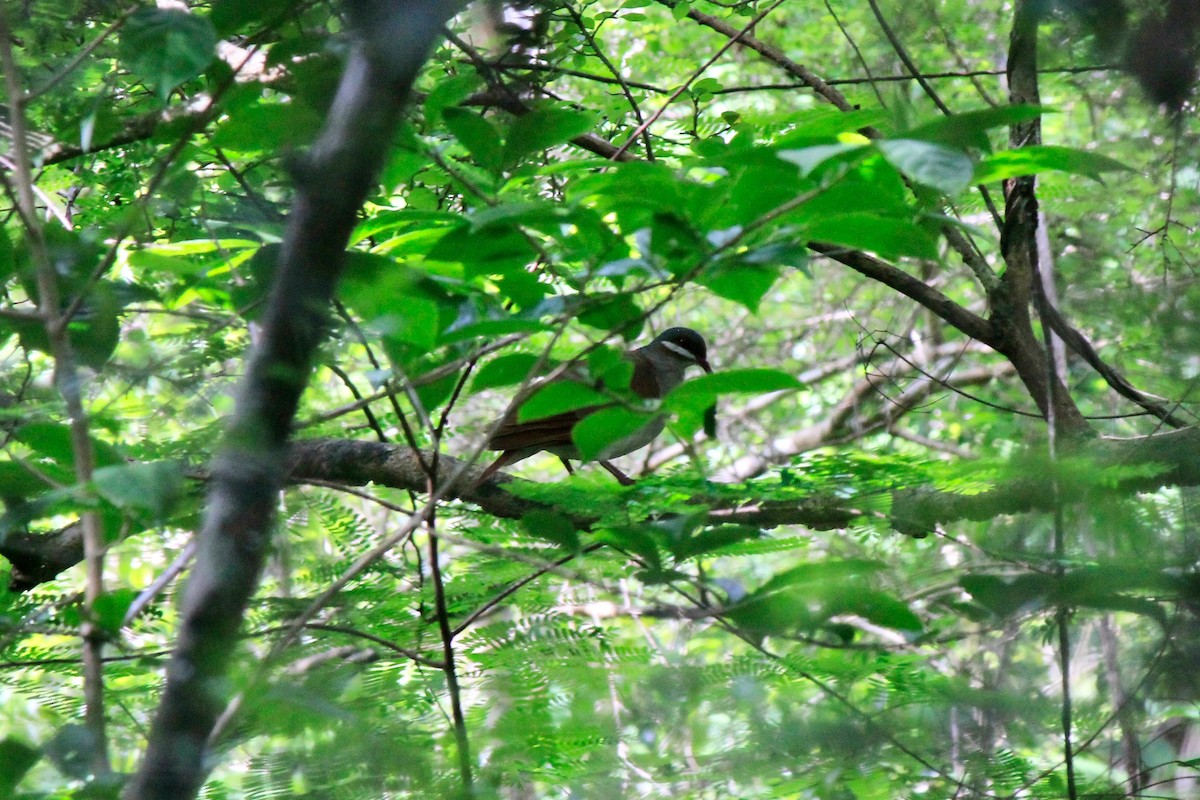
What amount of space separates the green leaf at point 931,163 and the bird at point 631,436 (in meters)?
1.78

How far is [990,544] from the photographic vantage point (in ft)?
5.21

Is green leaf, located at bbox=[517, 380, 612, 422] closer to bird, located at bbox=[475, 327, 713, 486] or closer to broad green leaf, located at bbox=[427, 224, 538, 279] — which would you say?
broad green leaf, located at bbox=[427, 224, 538, 279]

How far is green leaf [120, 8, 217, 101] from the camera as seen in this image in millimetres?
1327

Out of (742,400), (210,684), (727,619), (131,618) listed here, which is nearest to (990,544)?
(727,619)

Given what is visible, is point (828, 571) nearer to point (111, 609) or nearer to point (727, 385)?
point (727, 385)

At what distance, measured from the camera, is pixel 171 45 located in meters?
1.34

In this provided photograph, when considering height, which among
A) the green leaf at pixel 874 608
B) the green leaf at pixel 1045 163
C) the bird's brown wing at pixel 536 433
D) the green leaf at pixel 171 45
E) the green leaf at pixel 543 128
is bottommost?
the green leaf at pixel 874 608

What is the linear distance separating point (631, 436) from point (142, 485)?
1883 millimetres

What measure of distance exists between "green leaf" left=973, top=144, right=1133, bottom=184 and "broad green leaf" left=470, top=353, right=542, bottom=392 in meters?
0.73

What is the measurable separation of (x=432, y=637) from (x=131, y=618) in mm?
1091

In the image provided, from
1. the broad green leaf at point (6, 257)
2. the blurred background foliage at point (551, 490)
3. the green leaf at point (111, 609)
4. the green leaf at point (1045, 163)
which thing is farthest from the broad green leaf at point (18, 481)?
the green leaf at point (1045, 163)

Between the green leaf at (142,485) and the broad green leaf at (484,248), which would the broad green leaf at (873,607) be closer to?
the broad green leaf at (484,248)

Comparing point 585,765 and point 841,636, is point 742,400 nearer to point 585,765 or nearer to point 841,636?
point 585,765

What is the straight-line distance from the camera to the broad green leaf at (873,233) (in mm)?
1415
